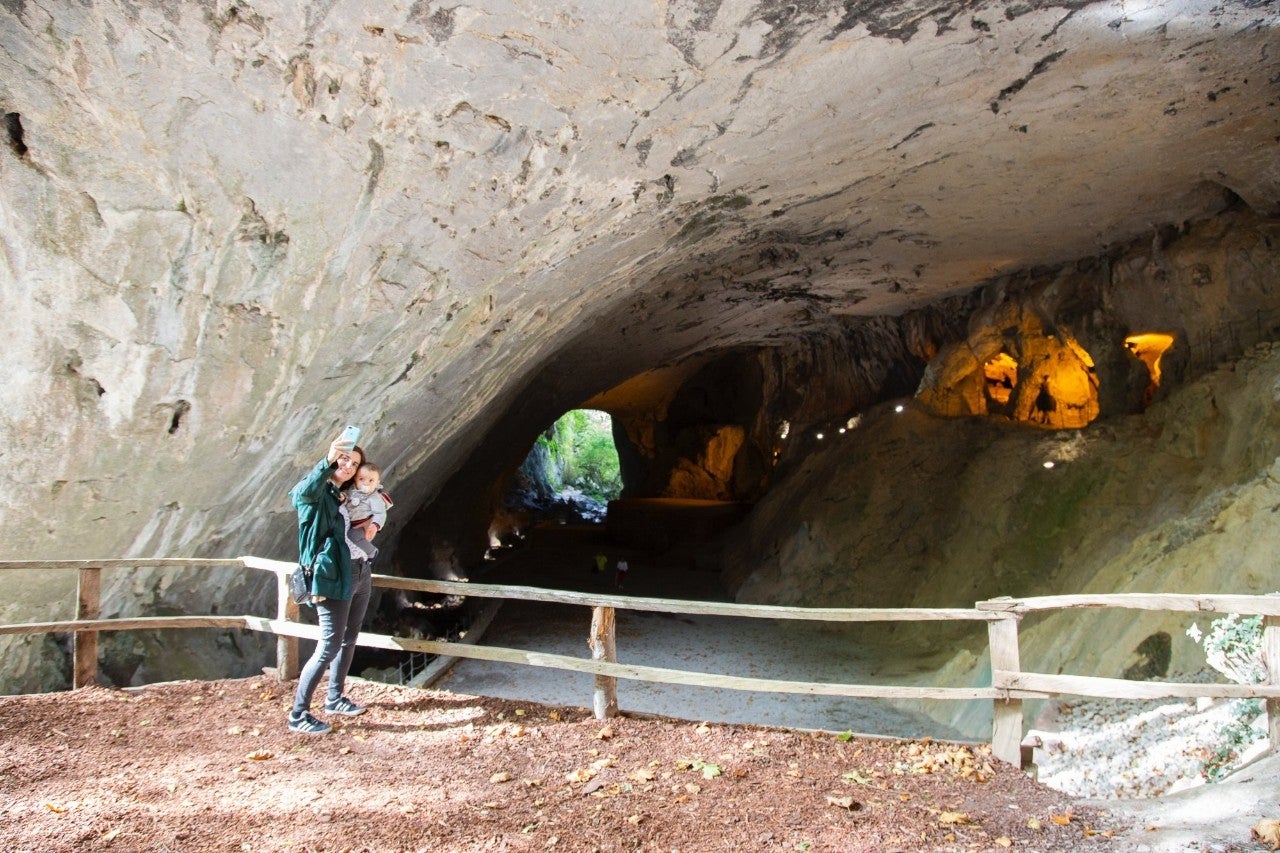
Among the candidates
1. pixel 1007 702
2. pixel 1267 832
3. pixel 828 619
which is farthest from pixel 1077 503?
pixel 1267 832

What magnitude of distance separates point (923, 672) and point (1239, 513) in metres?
3.74

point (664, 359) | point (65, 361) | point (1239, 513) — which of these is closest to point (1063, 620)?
point (1239, 513)

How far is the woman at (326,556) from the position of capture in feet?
13.8

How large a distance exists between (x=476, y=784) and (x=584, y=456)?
138ft

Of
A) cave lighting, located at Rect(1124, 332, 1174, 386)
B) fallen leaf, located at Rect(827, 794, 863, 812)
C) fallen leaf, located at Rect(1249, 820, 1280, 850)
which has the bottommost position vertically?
fallen leaf, located at Rect(827, 794, 863, 812)

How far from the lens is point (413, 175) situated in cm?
495

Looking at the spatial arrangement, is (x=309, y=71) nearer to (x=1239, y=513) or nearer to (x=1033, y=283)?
(x=1239, y=513)

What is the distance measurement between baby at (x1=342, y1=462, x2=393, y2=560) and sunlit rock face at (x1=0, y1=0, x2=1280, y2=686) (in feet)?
5.31

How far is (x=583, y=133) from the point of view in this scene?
525 cm

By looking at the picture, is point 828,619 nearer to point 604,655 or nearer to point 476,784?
point 604,655

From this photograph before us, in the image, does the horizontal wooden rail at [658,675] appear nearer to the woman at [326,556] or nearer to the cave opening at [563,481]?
the woman at [326,556]

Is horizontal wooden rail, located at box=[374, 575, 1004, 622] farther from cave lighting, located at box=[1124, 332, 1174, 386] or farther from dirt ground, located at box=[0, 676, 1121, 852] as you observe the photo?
cave lighting, located at box=[1124, 332, 1174, 386]

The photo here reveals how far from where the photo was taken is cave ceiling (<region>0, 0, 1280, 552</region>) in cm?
400

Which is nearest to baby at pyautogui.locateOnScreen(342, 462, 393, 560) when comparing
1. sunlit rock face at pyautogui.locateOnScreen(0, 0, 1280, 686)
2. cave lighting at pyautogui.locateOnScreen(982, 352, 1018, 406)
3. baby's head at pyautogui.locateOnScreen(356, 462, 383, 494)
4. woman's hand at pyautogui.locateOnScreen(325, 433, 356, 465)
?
baby's head at pyautogui.locateOnScreen(356, 462, 383, 494)
